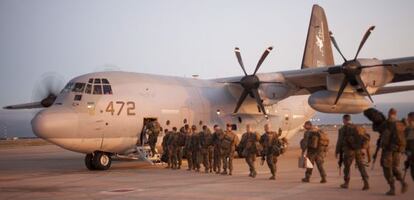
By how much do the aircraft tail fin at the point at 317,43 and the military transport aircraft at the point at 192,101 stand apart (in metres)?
2.69

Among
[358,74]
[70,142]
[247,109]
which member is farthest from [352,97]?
[70,142]

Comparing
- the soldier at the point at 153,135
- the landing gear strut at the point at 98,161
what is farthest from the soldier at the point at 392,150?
the landing gear strut at the point at 98,161

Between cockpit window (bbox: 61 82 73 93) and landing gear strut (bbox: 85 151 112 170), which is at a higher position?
cockpit window (bbox: 61 82 73 93)

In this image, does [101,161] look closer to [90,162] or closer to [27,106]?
[90,162]

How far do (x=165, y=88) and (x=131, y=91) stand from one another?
6.33ft

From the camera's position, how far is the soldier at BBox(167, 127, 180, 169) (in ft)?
54.7

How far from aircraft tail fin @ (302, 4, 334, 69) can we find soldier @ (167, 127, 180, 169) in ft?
41.0

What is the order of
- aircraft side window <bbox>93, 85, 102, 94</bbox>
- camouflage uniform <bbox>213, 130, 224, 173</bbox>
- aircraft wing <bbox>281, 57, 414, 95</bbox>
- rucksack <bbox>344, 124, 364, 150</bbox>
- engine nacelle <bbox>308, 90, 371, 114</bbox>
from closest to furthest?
rucksack <bbox>344, 124, 364, 150</bbox>
camouflage uniform <bbox>213, 130, 224, 173</bbox>
aircraft side window <bbox>93, 85, 102, 94</bbox>
aircraft wing <bbox>281, 57, 414, 95</bbox>
engine nacelle <bbox>308, 90, 371, 114</bbox>

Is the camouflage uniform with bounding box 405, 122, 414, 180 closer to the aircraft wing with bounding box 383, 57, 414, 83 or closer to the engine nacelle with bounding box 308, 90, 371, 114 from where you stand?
the aircraft wing with bounding box 383, 57, 414, 83

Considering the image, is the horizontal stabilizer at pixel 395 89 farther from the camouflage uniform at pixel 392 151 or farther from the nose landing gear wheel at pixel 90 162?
the camouflage uniform at pixel 392 151

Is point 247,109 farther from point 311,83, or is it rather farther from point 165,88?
point 165,88

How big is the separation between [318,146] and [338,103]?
27.7ft

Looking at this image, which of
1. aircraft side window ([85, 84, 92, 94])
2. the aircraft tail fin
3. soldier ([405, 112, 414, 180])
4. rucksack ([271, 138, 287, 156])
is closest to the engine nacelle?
the aircraft tail fin

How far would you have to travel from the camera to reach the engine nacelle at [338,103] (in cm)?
1991
